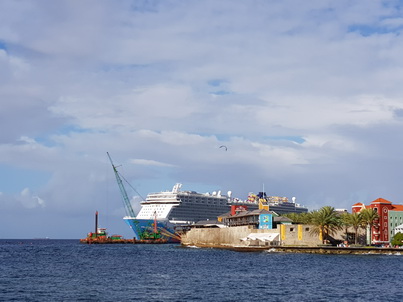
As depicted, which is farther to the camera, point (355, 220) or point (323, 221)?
point (355, 220)

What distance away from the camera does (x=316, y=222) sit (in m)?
126

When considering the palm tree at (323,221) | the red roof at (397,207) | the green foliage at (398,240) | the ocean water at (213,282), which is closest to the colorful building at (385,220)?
the red roof at (397,207)

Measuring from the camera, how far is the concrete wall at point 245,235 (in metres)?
123

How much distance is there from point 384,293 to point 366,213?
3396 inches

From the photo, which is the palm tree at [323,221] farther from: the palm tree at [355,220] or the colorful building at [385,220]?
the colorful building at [385,220]

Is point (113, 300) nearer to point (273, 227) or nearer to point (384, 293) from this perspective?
point (384, 293)

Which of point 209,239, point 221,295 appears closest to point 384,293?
point 221,295

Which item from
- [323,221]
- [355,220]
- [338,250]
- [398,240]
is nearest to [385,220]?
[398,240]

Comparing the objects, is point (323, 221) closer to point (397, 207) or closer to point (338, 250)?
point (338, 250)

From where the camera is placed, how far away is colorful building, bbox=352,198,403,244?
15600cm

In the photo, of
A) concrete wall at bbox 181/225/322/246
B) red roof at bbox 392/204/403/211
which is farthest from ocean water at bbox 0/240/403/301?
red roof at bbox 392/204/403/211

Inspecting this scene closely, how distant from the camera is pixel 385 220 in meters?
158

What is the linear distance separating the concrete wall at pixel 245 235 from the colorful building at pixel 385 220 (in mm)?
37868

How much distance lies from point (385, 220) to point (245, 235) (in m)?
49.3
